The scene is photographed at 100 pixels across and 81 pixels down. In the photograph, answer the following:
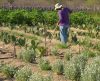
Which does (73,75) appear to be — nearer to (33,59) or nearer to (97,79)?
(97,79)

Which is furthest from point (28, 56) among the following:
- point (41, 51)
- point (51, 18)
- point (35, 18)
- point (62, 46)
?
point (51, 18)

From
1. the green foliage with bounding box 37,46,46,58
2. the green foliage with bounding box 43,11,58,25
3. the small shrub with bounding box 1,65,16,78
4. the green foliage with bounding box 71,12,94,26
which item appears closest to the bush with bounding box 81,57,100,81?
the small shrub with bounding box 1,65,16,78

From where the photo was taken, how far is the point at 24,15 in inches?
932

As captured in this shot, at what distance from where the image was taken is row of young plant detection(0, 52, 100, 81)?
24.7 feet

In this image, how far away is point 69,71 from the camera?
8.52m

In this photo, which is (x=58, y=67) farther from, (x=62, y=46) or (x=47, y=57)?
(x=62, y=46)

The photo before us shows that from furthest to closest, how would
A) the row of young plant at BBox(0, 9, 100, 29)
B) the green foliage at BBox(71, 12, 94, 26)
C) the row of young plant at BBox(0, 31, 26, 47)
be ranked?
the green foliage at BBox(71, 12, 94, 26), the row of young plant at BBox(0, 9, 100, 29), the row of young plant at BBox(0, 31, 26, 47)

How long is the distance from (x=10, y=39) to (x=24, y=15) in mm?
10191

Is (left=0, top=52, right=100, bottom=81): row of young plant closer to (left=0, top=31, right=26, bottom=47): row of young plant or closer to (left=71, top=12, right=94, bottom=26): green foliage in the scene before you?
(left=0, top=31, right=26, bottom=47): row of young plant

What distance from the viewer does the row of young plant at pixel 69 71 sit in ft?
24.7

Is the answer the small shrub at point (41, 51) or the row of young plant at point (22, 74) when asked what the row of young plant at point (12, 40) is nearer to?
the small shrub at point (41, 51)

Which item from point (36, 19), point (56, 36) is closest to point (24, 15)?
point (36, 19)

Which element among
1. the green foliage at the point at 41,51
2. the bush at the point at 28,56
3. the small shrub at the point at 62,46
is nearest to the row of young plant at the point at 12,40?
the small shrub at the point at 62,46

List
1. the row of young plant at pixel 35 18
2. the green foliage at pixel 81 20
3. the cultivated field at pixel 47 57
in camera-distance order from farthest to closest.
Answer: the green foliage at pixel 81 20, the row of young plant at pixel 35 18, the cultivated field at pixel 47 57
